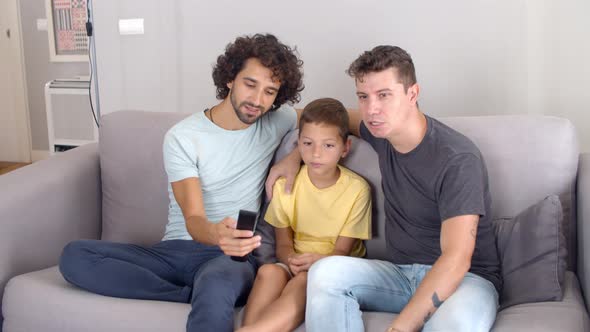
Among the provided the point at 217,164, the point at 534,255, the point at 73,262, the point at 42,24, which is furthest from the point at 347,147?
the point at 42,24

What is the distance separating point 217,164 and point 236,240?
1.43 feet

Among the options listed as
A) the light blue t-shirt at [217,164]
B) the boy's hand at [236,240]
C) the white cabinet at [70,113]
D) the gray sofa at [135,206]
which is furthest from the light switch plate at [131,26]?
the boy's hand at [236,240]

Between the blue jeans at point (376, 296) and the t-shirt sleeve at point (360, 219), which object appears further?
the t-shirt sleeve at point (360, 219)

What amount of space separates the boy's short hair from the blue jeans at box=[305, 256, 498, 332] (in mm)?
396

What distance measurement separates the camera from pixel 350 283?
1.65 metres

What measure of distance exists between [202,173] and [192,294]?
0.38m

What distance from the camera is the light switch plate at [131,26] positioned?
10.5ft

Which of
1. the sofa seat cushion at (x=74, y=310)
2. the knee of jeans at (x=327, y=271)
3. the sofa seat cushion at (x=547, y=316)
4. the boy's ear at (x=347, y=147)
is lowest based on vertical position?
the sofa seat cushion at (x=74, y=310)

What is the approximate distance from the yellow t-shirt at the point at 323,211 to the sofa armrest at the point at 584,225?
0.57m

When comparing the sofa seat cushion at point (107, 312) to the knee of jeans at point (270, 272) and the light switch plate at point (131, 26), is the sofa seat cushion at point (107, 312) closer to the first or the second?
the knee of jeans at point (270, 272)

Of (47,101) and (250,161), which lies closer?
(250,161)

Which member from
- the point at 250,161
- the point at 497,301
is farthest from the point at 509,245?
the point at 250,161

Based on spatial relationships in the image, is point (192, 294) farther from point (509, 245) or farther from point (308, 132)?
point (509, 245)

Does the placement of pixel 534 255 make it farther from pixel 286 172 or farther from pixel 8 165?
pixel 8 165
